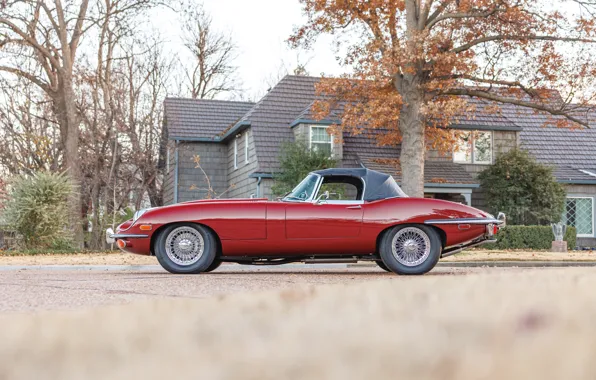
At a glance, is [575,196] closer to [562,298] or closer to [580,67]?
[580,67]

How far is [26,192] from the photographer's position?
21.8 meters

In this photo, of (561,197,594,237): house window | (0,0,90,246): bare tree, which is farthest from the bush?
(561,197,594,237): house window

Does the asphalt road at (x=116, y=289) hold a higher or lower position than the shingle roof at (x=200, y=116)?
lower

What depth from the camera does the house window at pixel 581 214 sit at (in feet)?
102

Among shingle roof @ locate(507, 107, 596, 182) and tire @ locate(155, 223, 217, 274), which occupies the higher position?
shingle roof @ locate(507, 107, 596, 182)

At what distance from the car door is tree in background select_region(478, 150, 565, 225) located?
18165mm

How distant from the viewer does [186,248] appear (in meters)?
10.6

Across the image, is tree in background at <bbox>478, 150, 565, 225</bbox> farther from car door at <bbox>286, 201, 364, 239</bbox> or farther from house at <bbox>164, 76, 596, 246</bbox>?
car door at <bbox>286, 201, 364, 239</bbox>

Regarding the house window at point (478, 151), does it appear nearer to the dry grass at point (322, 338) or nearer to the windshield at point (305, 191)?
the windshield at point (305, 191)

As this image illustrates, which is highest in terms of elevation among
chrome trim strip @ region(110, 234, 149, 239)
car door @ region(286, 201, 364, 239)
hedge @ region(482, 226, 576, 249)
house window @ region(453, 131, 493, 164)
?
house window @ region(453, 131, 493, 164)

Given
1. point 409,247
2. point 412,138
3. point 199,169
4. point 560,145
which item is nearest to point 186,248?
point 409,247

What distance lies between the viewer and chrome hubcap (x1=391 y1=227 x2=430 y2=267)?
1066 cm

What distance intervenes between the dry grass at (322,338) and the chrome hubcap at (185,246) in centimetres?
560

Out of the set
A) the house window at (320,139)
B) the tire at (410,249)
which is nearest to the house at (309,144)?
the house window at (320,139)
